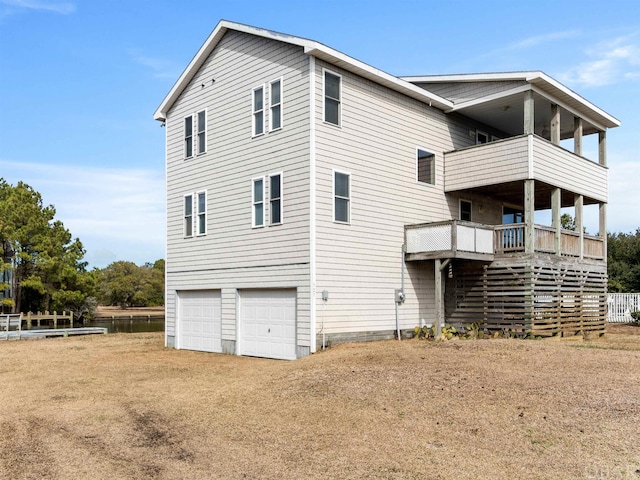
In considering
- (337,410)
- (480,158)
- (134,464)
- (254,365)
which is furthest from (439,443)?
(480,158)

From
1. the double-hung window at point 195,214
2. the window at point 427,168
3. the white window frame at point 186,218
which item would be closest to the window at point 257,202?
the double-hung window at point 195,214

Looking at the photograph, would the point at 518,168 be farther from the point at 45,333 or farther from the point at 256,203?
the point at 45,333

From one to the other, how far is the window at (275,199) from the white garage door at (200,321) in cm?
371

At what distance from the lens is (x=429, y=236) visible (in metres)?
17.5

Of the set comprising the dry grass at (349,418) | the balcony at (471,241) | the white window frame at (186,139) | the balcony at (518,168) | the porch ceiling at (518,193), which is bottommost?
the dry grass at (349,418)

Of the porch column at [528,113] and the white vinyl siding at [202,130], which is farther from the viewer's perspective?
the white vinyl siding at [202,130]

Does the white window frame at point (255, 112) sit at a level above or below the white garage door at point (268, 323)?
above

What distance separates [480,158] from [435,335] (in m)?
5.96

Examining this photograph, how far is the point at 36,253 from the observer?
152 ft

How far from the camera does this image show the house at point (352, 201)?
631 inches

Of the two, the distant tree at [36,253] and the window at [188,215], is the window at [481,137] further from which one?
the distant tree at [36,253]

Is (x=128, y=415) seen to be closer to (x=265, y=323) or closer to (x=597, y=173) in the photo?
(x=265, y=323)

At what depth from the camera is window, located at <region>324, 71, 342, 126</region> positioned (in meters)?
16.1

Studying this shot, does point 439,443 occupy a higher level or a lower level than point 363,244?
lower
